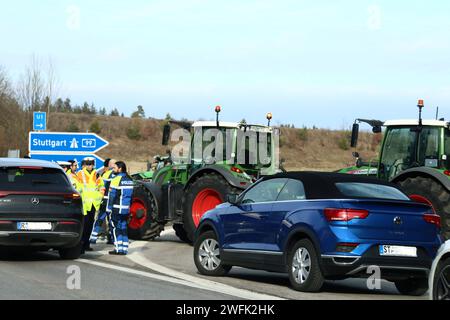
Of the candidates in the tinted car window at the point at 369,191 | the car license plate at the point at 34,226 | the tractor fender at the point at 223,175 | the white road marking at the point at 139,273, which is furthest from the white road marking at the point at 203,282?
the tractor fender at the point at 223,175

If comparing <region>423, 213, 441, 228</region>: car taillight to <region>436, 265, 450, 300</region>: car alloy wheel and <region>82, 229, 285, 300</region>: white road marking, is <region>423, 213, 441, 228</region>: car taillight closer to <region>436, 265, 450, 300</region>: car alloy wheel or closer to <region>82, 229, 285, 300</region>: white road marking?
<region>82, 229, 285, 300</region>: white road marking

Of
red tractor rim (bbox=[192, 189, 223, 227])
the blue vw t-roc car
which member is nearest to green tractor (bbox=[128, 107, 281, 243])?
red tractor rim (bbox=[192, 189, 223, 227])

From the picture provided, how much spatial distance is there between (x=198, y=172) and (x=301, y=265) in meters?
7.80

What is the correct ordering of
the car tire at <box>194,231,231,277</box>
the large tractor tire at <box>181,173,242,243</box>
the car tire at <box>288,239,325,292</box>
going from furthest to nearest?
the large tractor tire at <box>181,173,242,243</box>
the car tire at <box>194,231,231,277</box>
the car tire at <box>288,239,325,292</box>

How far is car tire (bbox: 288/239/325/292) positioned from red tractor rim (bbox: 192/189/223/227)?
23.5 ft

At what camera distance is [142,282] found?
12.9 metres

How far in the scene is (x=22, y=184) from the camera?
1579 cm

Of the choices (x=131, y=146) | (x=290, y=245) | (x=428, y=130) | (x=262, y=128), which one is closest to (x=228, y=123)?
(x=262, y=128)

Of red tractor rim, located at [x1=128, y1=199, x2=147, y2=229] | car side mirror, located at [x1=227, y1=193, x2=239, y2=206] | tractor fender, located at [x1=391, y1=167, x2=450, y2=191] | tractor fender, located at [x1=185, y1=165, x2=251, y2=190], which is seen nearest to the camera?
car side mirror, located at [x1=227, y1=193, x2=239, y2=206]

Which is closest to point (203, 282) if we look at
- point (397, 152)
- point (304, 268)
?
point (304, 268)

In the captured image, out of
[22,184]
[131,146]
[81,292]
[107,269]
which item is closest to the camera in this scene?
[81,292]

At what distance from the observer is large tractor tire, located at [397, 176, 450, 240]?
15523 millimetres

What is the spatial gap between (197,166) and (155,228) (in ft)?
5.50
